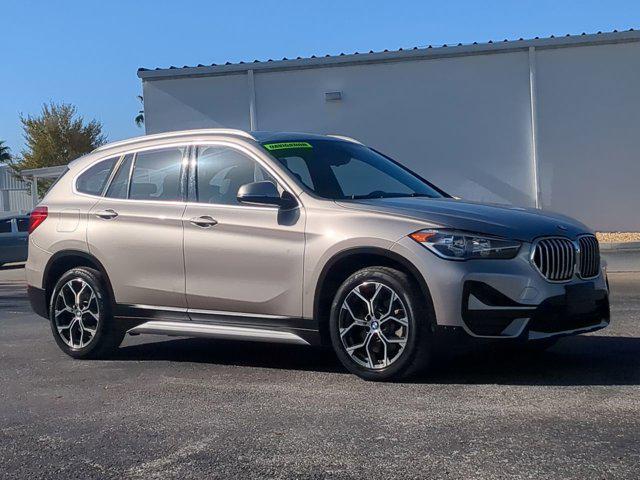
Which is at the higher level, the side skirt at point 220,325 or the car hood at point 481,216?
the car hood at point 481,216

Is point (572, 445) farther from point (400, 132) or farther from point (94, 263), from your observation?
point (400, 132)

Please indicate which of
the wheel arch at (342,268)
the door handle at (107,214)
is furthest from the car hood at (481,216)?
the door handle at (107,214)

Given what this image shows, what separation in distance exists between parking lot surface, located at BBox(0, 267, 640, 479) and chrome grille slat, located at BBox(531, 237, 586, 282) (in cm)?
69

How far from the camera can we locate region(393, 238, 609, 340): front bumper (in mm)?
5512

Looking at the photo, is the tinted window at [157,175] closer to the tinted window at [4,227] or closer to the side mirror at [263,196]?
the side mirror at [263,196]

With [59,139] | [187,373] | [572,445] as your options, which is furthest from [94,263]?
[59,139]

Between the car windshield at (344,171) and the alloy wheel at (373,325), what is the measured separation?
0.83 meters

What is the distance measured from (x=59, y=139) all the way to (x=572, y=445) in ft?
142

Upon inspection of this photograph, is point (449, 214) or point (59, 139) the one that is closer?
point (449, 214)

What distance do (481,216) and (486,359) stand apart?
4.56 ft

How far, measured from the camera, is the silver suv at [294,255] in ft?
18.3

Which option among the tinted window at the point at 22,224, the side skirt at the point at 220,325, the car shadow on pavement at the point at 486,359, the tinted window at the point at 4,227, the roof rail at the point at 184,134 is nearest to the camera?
the car shadow on pavement at the point at 486,359

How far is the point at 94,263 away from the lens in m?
7.32

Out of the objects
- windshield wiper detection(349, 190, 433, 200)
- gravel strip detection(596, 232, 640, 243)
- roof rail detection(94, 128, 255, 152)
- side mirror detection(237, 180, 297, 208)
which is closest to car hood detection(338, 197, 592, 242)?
windshield wiper detection(349, 190, 433, 200)
